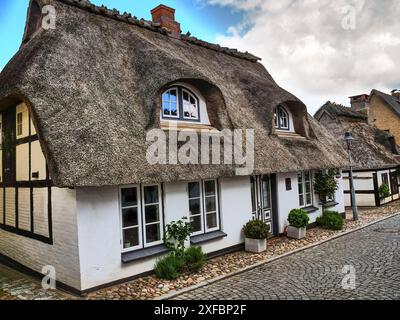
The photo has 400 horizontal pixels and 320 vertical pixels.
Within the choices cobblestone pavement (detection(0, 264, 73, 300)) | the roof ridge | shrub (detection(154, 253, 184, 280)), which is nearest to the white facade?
the roof ridge

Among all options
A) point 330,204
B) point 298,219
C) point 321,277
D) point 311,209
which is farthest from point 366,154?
point 321,277

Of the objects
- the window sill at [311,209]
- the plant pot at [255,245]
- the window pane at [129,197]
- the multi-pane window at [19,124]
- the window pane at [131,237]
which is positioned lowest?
the plant pot at [255,245]

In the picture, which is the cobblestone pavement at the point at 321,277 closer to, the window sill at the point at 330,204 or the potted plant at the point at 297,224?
the potted plant at the point at 297,224

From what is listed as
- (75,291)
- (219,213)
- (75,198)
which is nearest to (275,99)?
(219,213)

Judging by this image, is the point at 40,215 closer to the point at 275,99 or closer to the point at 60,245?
the point at 60,245

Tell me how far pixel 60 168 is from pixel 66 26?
4.61m

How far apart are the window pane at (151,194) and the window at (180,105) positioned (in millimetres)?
2070

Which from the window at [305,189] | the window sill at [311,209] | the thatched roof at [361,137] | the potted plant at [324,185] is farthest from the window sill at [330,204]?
the thatched roof at [361,137]

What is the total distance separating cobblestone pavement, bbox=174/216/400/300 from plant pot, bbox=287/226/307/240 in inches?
42.6

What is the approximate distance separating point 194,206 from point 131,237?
2.17 meters

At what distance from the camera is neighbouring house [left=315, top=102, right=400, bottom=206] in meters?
19.1

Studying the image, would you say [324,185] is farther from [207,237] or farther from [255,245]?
[207,237]

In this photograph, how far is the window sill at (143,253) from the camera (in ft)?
24.1

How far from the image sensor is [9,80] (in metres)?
7.60
